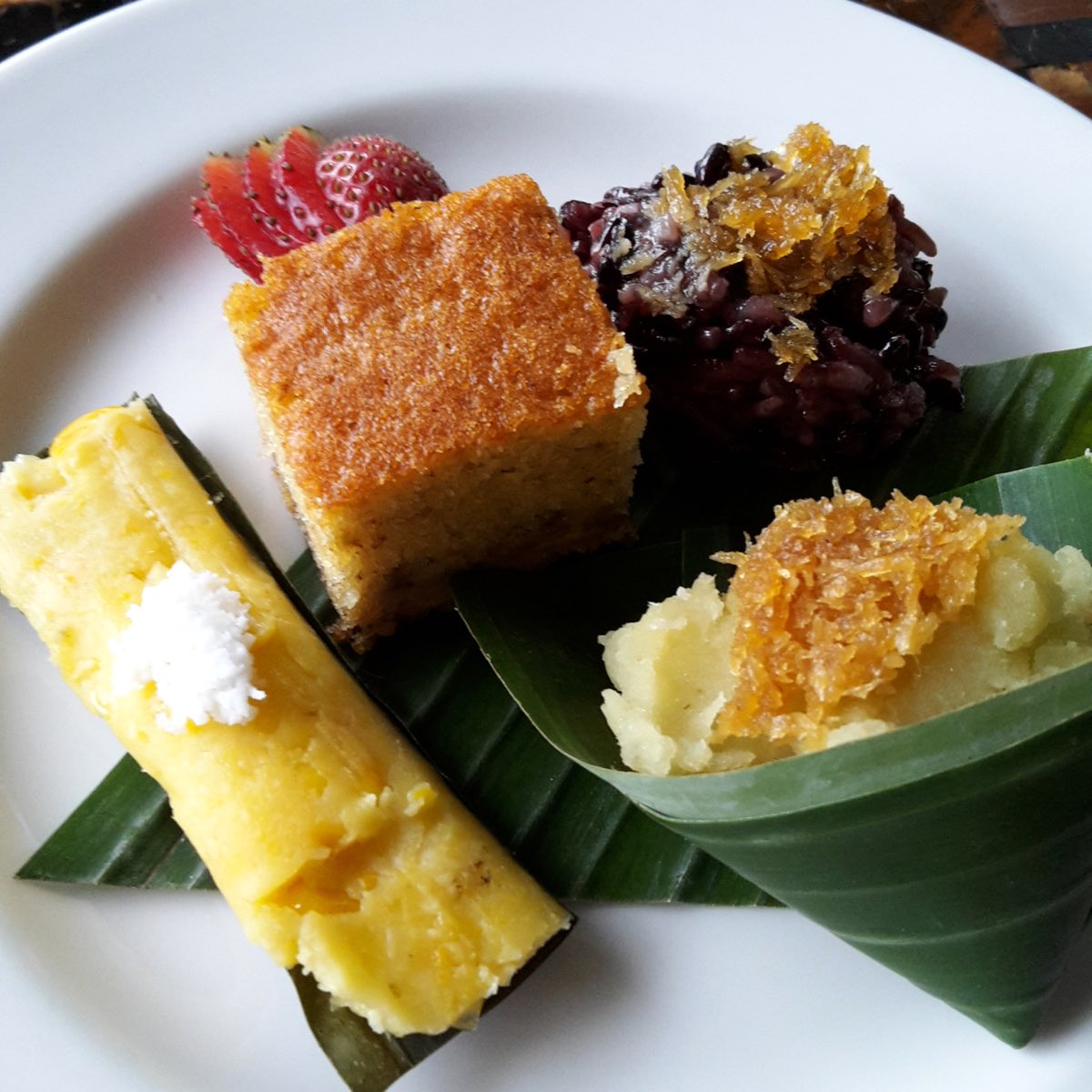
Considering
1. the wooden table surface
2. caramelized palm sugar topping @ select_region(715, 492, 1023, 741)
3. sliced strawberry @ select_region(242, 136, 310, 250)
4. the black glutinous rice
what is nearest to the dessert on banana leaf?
caramelized palm sugar topping @ select_region(715, 492, 1023, 741)


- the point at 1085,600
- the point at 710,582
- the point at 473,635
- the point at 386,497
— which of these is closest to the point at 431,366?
the point at 386,497

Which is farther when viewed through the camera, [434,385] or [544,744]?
[544,744]

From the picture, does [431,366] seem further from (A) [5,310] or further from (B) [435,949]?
(A) [5,310]

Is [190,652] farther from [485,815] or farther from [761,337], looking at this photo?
[761,337]

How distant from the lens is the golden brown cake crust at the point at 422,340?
1971mm

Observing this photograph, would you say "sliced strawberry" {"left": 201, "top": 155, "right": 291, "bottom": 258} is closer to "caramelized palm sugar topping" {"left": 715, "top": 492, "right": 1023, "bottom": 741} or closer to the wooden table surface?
the wooden table surface

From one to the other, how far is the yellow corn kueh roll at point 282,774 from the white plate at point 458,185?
23 cm

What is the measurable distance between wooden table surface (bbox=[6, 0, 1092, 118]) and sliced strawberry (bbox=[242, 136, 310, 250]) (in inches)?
32.2

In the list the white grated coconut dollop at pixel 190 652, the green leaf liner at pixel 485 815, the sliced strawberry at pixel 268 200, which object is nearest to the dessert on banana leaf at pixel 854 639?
the green leaf liner at pixel 485 815

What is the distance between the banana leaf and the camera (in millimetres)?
1473

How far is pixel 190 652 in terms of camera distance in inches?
71.5

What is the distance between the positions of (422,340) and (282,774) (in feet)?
2.79

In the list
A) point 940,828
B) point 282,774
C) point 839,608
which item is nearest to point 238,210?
point 282,774

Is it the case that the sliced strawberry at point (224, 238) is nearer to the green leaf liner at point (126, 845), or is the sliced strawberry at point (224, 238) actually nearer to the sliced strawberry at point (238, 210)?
the sliced strawberry at point (238, 210)
